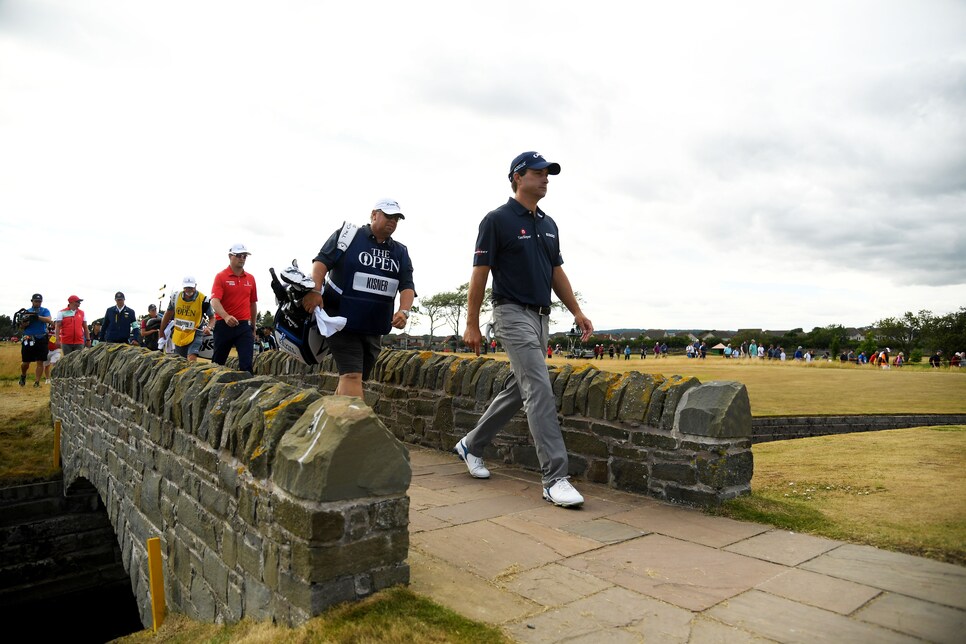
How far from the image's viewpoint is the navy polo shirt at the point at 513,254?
14.4 ft

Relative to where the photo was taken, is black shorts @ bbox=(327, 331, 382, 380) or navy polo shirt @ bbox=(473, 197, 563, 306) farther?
black shorts @ bbox=(327, 331, 382, 380)

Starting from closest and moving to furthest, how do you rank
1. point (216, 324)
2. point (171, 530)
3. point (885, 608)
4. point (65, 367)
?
1. point (885, 608)
2. point (171, 530)
3. point (216, 324)
4. point (65, 367)

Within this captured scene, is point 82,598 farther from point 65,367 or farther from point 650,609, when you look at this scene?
point 650,609

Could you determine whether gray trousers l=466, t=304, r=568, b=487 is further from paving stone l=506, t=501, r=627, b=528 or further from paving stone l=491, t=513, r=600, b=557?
paving stone l=491, t=513, r=600, b=557

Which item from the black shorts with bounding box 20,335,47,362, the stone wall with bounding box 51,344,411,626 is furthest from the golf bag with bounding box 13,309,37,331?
the stone wall with bounding box 51,344,411,626

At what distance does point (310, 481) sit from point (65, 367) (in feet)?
29.5

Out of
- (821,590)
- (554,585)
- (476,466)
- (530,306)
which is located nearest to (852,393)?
(476,466)

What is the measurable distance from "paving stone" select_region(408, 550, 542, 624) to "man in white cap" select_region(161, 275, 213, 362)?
22.1 ft

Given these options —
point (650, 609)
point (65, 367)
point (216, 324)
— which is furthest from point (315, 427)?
point (65, 367)

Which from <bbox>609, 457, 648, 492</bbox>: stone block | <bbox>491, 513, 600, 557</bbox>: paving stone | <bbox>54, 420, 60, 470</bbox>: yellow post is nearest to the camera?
<bbox>491, 513, 600, 557</bbox>: paving stone

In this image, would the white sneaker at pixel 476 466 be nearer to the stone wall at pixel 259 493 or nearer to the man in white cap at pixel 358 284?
the man in white cap at pixel 358 284

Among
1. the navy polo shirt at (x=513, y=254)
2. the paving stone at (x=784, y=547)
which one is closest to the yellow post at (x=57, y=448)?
the navy polo shirt at (x=513, y=254)

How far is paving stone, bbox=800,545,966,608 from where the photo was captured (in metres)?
2.73

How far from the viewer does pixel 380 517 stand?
9.18 feet
